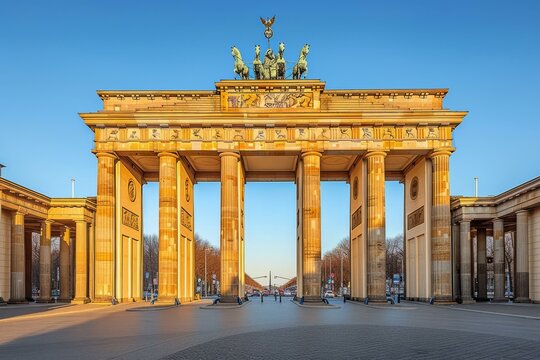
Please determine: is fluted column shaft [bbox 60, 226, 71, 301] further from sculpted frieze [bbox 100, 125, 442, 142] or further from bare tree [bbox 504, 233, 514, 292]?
bare tree [bbox 504, 233, 514, 292]

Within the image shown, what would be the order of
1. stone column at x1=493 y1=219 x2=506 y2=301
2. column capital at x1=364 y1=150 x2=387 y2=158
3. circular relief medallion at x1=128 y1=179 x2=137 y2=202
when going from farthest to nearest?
1. circular relief medallion at x1=128 y1=179 x2=137 y2=202
2. stone column at x1=493 y1=219 x2=506 y2=301
3. column capital at x1=364 y1=150 x2=387 y2=158

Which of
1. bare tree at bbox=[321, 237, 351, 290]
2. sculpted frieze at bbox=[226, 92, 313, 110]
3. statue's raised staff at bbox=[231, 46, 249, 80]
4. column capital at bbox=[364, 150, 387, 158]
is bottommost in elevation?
bare tree at bbox=[321, 237, 351, 290]

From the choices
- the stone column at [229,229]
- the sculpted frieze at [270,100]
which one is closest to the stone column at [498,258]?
the sculpted frieze at [270,100]

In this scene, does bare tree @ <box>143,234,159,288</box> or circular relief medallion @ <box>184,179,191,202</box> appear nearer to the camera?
circular relief medallion @ <box>184,179,191,202</box>

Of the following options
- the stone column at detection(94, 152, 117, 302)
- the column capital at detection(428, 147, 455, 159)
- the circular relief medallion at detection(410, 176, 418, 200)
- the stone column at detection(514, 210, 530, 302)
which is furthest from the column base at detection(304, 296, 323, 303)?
the stone column at detection(514, 210, 530, 302)

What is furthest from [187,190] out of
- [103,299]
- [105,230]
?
[103,299]

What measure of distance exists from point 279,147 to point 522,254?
1946cm

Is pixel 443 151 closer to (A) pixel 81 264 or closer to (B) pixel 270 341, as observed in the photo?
(A) pixel 81 264

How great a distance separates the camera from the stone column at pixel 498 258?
4306 cm

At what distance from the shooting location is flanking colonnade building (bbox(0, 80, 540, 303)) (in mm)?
41844

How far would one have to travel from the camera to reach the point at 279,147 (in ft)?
140

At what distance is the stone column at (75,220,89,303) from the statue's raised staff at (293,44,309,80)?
21.4m

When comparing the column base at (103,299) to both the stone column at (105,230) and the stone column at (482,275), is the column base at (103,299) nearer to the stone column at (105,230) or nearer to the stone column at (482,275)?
the stone column at (105,230)

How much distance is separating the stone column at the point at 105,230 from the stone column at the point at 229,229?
8.54 m
